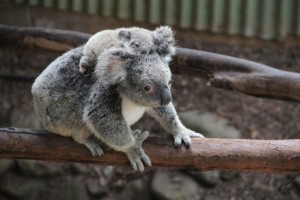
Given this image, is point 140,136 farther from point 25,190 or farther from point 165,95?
point 25,190

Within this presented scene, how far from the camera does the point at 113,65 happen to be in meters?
2.40

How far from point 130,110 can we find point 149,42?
15.3 inches

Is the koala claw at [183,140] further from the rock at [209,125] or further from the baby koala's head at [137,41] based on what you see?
the rock at [209,125]

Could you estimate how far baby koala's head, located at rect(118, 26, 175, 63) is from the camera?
7.85ft

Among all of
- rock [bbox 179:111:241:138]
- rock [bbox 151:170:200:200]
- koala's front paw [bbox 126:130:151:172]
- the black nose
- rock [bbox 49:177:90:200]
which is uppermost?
the black nose

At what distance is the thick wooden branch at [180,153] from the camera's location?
99.0 inches

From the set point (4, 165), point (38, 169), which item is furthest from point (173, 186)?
point (4, 165)

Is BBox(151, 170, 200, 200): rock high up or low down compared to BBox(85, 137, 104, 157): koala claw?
down

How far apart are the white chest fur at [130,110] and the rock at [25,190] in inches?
95.0

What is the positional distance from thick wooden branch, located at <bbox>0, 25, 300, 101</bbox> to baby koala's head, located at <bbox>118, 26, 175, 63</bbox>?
0.87 meters

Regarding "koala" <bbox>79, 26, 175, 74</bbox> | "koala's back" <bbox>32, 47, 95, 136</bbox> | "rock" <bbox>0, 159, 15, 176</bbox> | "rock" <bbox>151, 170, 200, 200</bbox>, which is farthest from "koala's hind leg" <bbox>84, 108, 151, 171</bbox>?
"rock" <bbox>0, 159, 15, 176</bbox>

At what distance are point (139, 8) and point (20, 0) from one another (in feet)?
3.74

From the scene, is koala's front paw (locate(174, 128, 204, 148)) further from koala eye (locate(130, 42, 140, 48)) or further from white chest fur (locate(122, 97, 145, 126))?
koala eye (locate(130, 42, 140, 48))

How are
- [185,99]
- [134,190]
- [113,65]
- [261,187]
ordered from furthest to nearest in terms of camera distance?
[185,99], [134,190], [261,187], [113,65]
